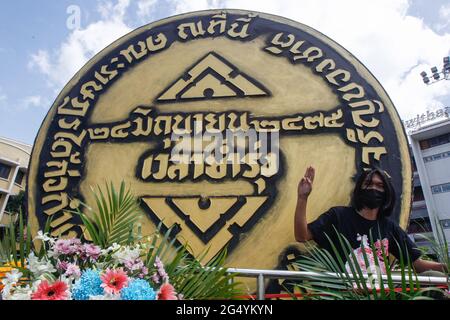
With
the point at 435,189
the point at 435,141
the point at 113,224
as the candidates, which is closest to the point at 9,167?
the point at 113,224

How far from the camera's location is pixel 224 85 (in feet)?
15.3

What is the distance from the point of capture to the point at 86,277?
172 centimetres

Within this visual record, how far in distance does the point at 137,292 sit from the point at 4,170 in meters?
28.0

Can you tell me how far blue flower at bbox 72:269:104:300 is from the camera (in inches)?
65.0

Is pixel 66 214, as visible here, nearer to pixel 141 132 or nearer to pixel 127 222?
pixel 141 132

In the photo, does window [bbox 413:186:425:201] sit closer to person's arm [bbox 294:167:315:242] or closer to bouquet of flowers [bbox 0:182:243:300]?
person's arm [bbox 294:167:315:242]

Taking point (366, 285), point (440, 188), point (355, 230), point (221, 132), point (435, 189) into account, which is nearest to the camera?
point (366, 285)

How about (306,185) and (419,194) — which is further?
(419,194)

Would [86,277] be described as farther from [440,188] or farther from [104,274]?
[440,188]

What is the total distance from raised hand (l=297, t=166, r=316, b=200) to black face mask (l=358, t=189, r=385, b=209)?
515 millimetres

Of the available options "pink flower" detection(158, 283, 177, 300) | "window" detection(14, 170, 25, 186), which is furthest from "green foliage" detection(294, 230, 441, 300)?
"window" detection(14, 170, 25, 186)

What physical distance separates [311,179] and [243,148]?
96cm

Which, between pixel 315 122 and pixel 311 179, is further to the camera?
pixel 315 122
